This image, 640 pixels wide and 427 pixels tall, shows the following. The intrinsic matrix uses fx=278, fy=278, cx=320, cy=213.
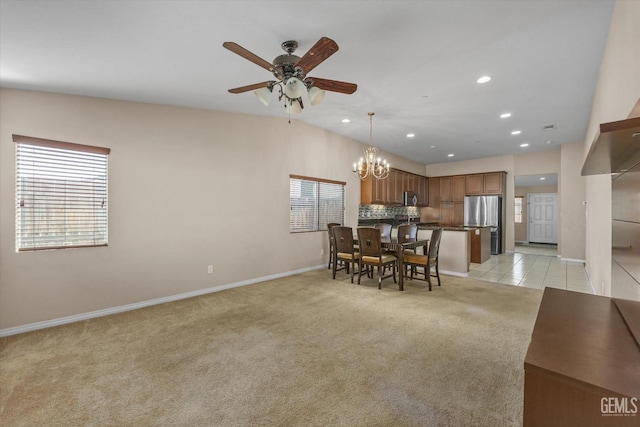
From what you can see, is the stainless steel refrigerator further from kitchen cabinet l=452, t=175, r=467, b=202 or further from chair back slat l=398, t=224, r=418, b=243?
chair back slat l=398, t=224, r=418, b=243

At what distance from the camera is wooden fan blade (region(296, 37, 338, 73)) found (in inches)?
76.2

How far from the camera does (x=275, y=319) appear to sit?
321 centimetres

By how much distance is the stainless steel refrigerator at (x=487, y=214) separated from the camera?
7.93 m

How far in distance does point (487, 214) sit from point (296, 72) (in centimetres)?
776

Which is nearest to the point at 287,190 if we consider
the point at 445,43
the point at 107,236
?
the point at 107,236

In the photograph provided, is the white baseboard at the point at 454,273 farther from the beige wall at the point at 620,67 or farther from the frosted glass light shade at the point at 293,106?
the frosted glass light shade at the point at 293,106

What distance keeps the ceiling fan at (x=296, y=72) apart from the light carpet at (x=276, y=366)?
7.59 ft

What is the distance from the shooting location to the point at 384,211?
7957mm

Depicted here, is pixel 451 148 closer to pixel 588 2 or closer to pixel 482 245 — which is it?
pixel 482 245

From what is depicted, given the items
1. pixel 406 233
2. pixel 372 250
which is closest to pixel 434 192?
pixel 406 233

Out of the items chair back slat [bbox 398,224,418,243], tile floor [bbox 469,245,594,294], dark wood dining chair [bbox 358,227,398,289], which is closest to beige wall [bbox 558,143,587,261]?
tile floor [bbox 469,245,594,294]

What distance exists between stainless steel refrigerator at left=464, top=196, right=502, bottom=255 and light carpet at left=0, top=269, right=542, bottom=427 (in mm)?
4777

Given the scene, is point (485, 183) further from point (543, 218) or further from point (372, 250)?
point (372, 250)

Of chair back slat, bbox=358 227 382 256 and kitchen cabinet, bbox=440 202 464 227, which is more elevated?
kitchen cabinet, bbox=440 202 464 227
